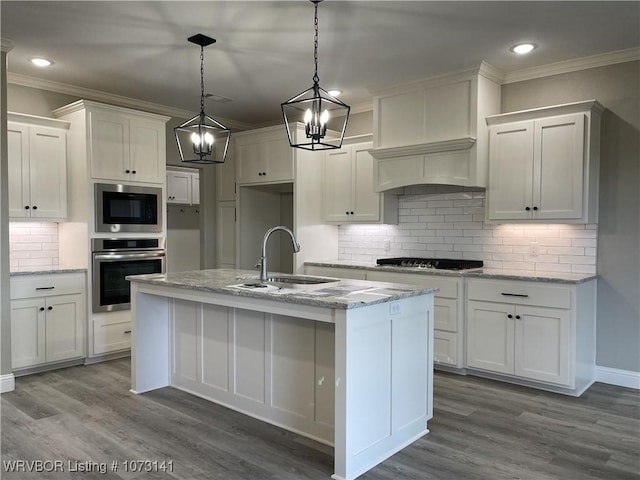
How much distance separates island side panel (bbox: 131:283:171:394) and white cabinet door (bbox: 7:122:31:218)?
151cm

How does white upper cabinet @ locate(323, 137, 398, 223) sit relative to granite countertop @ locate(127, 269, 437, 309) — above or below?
above

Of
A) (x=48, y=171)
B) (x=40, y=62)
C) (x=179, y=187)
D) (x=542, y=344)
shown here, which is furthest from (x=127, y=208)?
(x=542, y=344)

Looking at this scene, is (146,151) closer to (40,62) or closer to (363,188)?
(40,62)

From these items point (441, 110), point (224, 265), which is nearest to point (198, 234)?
point (224, 265)

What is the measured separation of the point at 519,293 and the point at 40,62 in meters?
4.51

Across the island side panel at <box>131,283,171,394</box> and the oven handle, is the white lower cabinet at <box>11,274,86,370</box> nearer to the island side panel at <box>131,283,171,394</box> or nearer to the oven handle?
the oven handle

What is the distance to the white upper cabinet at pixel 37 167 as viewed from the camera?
14.5ft

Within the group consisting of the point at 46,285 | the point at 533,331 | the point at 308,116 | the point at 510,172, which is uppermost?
the point at 308,116

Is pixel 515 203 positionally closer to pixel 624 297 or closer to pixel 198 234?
pixel 624 297

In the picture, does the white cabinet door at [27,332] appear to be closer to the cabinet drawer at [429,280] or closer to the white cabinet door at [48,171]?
the white cabinet door at [48,171]

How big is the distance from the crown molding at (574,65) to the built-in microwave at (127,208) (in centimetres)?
367

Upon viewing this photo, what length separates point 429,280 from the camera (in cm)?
445

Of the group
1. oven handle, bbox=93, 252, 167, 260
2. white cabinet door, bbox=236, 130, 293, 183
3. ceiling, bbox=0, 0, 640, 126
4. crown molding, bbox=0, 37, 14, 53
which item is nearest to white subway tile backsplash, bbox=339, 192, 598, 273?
white cabinet door, bbox=236, 130, 293, 183

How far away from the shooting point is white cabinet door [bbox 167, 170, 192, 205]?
5922 millimetres
